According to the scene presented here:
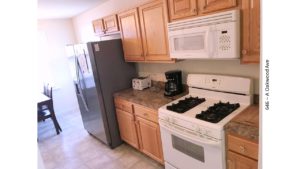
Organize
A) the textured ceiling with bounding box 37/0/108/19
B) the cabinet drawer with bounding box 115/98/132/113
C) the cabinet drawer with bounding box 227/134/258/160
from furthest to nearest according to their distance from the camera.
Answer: the textured ceiling with bounding box 37/0/108/19, the cabinet drawer with bounding box 115/98/132/113, the cabinet drawer with bounding box 227/134/258/160

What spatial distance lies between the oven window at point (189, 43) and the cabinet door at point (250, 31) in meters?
0.35

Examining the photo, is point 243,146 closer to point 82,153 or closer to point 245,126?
point 245,126

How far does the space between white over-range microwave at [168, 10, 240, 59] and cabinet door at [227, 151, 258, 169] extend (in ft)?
2.45

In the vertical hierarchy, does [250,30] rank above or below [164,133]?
above

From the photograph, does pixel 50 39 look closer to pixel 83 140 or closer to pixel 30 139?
pixel 83 140

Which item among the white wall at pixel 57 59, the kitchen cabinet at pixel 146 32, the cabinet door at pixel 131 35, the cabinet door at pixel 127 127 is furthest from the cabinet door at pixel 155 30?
the white wall at pixel 57 59

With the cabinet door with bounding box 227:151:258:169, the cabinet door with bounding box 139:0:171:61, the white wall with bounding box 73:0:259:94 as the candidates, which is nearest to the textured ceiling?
the white wall with bounding box 73:0:259:94

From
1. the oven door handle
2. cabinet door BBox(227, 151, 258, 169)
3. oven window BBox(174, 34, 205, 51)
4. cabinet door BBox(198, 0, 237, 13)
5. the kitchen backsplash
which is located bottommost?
cabinet door BBox(227, 151, 258, 169)

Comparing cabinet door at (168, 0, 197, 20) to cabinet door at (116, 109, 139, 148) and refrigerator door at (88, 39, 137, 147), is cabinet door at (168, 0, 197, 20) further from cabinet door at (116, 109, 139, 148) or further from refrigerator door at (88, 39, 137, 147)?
cabinet door at (116, 109, 139, 148)

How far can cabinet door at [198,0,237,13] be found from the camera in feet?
4.87

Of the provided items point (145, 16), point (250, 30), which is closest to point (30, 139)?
point (250, 30)

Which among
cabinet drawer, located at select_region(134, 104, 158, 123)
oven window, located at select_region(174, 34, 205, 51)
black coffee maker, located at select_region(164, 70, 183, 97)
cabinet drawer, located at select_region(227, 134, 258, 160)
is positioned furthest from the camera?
black coffee maker, located at select_region(164, 70, 183, 97)
